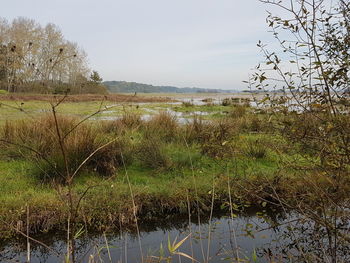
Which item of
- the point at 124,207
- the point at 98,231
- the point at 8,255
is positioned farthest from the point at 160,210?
the point at 8,255

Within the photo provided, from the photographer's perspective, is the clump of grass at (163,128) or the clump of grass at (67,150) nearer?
the clump of grass at (67,150)

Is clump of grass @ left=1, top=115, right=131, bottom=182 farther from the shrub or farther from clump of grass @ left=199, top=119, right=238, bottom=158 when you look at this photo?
the shrub

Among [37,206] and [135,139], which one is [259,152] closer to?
[135,139]

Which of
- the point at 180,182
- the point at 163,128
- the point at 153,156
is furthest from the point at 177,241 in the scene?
the point at 163,128

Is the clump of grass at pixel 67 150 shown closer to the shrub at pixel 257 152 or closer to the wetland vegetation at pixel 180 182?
the wetland vegetation at pixel 180 182

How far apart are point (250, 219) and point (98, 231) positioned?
2.11 m

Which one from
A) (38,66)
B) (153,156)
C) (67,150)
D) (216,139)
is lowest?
(153,156)

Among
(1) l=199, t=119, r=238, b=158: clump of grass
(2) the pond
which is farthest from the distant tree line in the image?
(1) l=199, t=119, r=238, b=158: clump of grass

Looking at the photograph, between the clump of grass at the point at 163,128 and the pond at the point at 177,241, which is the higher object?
the clump of grass at the point at 163,128

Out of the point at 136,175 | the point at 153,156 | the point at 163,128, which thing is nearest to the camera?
the point at 136,175

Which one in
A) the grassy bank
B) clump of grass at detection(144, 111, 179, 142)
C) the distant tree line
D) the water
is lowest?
the water

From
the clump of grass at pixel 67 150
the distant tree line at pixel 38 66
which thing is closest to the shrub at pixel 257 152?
the clump of grass at pixel 67 150

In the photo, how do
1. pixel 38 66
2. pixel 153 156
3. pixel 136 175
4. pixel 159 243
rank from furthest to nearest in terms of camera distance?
pixel 153 156 < pixel 136 175 < pixel 159 243 < pixel 38 66

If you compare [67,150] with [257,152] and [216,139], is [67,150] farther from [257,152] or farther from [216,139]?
[257,152]
